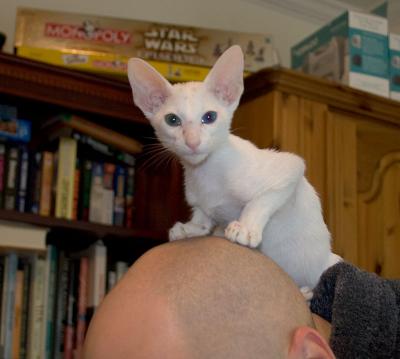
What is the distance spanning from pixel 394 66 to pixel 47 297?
1224mm

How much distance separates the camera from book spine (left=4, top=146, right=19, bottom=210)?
5.26ft

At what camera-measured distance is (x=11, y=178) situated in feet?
5.33

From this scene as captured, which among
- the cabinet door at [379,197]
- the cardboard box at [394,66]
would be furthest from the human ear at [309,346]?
the cardboard box at [394,66]

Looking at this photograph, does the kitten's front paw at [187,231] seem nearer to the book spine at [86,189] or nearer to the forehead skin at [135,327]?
the forehead skin at [135,327]

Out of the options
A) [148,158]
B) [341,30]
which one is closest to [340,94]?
[341,30]

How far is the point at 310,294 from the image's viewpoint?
89 centimetres

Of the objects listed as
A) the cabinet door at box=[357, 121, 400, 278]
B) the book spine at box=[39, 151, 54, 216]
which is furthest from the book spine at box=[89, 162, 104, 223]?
the cabinet door at box=[357, 121, 400, 278]

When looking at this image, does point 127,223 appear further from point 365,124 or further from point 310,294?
point 310,294

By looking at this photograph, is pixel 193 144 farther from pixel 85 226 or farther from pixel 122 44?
pixel 122 44

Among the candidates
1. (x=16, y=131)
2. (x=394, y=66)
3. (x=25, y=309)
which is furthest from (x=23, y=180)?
(x=394, y=66)

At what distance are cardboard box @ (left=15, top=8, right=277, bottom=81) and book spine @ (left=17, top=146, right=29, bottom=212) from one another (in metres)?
0.26

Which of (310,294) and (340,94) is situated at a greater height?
(340,94)

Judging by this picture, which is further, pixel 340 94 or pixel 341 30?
pixel 341 30

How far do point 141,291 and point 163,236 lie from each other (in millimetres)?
942
